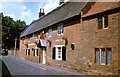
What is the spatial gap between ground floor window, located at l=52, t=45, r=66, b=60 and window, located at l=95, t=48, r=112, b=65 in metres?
7.41

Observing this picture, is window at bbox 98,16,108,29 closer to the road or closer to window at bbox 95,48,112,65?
window at bbox 95,48,112,65

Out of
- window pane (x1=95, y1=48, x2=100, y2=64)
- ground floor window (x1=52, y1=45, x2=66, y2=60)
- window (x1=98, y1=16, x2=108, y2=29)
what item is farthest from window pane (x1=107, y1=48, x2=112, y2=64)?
ground floor window (x1=52, y1=45, x2=66, y2=60)

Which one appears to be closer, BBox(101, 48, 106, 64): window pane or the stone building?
the stone building

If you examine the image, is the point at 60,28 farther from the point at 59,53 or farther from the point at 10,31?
the point at 10,31

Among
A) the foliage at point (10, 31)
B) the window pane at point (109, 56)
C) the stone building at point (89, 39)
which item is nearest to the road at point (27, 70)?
the stone building at point (89, 39)

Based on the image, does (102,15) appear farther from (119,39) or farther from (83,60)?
(83,60)

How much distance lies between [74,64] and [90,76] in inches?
202

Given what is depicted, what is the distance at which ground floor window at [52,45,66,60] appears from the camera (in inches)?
1132

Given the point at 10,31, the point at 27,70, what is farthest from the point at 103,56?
the point at 10,31

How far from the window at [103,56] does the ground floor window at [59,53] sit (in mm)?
7413

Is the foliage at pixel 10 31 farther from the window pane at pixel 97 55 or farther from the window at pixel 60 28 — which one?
the window pane at pixel 97 55

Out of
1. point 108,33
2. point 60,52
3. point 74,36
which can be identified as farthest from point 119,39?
point 60,52

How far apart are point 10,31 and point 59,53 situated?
60746mm

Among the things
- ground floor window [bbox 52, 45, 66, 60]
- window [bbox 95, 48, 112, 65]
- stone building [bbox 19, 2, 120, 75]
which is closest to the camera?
stone building [bbox 19, 2, 120, 75]
